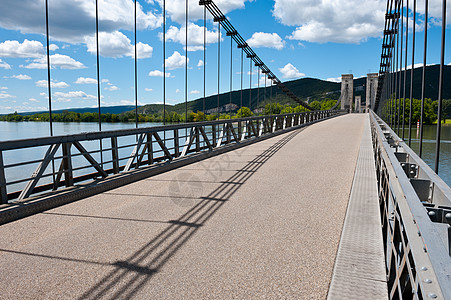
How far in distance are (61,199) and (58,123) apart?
538 inches

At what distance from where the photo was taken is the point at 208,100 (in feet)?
440

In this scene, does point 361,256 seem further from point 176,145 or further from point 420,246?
point 176,145

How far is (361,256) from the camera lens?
11.3ft

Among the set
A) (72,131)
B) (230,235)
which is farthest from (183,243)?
(72,131)

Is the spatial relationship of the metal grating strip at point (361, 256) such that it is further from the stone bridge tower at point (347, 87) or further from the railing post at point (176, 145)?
the stone bridge tower at point (347, 87)

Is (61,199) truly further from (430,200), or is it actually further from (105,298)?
(430,200)

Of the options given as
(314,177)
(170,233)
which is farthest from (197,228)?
(314,177)

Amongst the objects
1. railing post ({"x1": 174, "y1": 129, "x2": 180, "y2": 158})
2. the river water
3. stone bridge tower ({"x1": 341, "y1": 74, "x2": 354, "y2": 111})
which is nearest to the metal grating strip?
railing post ({"x1": 174, "y1": 129, "x2": 180, "y2": 158})

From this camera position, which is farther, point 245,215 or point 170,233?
point 245,215

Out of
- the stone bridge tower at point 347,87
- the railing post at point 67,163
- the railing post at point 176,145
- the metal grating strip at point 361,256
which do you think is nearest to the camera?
the metal grating strip at point 361,256

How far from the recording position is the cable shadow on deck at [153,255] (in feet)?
9.77

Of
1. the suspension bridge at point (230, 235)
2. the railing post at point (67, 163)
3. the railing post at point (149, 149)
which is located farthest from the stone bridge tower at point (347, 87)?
the railing post at point (67, 163)

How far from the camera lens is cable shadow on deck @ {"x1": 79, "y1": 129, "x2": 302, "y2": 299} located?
2.98 meters

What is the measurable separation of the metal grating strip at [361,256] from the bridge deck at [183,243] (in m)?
0.12
